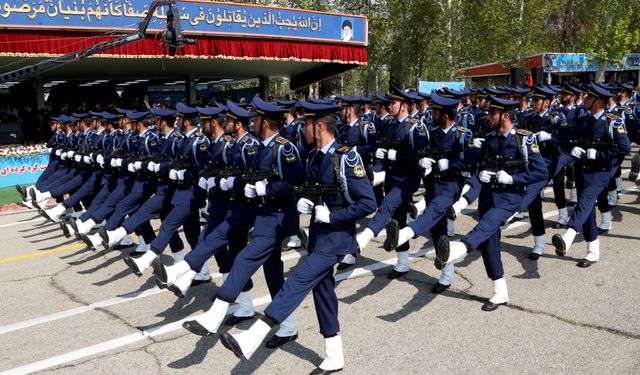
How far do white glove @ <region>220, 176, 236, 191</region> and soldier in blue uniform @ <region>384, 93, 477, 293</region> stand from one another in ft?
6.03

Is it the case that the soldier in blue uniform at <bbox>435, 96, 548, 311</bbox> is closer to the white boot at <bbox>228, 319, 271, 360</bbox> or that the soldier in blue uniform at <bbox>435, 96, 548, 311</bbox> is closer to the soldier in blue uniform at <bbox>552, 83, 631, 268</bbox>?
the soldier in blue uniform at <bbox>552, 83, 631, 268</bbox>

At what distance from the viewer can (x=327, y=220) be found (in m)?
4.50

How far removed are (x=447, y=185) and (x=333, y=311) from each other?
2683 millimetres

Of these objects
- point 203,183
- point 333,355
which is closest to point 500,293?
point 333,355

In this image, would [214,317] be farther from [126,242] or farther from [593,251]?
[126,242]

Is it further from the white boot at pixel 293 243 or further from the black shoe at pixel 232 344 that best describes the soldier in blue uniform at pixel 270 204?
the white boot at pixel 293 243

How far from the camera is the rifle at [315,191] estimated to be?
4.61 meters

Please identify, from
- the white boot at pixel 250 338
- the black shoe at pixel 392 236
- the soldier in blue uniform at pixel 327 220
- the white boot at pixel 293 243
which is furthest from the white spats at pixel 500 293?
the white boot at pixel 293 243

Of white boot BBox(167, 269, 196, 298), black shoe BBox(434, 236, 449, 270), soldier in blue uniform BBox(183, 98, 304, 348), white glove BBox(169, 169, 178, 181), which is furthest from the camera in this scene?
white glove BBox(169, 169, 178, 181)

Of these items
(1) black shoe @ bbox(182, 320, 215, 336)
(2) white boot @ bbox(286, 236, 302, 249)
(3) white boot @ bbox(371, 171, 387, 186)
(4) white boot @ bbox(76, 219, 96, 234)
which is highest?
(3) white boot @ bbox(371, 171, 387, 186)

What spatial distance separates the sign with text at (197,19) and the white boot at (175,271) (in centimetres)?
1323

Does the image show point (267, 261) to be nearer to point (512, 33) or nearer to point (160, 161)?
point (160, 161)

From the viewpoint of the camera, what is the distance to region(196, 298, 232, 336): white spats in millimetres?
4508

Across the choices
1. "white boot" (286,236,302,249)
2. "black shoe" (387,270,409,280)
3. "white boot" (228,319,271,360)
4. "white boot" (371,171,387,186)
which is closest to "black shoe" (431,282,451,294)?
"black shoe" (387,270,409,280)
